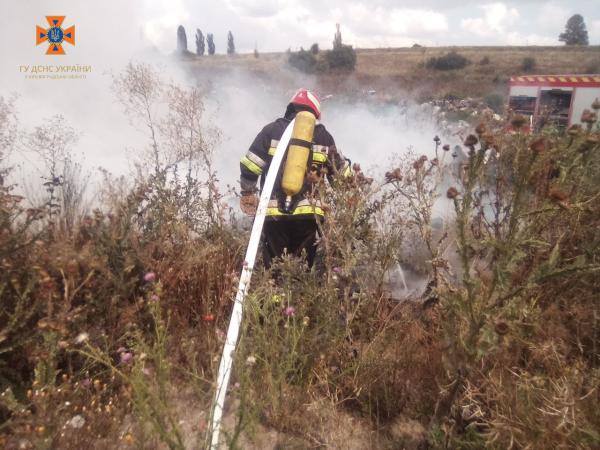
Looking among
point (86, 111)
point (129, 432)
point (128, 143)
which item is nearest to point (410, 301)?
point (129, 432)

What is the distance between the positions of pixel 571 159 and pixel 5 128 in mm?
4551

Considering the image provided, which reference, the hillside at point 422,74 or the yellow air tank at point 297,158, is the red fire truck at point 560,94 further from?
the hillside at point 422,74

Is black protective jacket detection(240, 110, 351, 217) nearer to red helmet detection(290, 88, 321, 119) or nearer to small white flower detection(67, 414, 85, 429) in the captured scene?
red helmet detection(290, 88, 321, 119)

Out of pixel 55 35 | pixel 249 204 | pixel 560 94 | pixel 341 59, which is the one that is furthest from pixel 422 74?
pixel 249 204

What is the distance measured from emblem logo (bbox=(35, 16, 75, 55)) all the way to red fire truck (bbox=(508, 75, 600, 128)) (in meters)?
10.2

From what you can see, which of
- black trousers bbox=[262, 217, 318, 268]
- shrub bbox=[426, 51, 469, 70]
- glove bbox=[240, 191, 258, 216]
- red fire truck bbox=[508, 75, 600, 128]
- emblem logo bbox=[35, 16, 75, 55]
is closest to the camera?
glove bbox=[240, 191, 258, 216]

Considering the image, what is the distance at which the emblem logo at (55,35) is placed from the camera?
31.2 feet

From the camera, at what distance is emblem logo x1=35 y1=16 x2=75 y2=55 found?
9523 mm

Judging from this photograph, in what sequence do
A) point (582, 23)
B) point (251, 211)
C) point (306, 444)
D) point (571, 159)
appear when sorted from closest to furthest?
point (571, 159) < point (306, 444) < point (251, 211) < point (582, 23)

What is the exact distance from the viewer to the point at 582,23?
127ft

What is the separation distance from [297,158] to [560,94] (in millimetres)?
7636

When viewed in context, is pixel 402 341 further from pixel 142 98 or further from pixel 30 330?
pixel 142 98

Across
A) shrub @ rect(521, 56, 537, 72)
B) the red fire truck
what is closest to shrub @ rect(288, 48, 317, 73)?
shrub @ rect(521, 56, 537, 72)

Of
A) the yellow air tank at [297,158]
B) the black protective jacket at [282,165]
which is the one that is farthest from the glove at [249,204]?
the yellow air tank at [297,158]
